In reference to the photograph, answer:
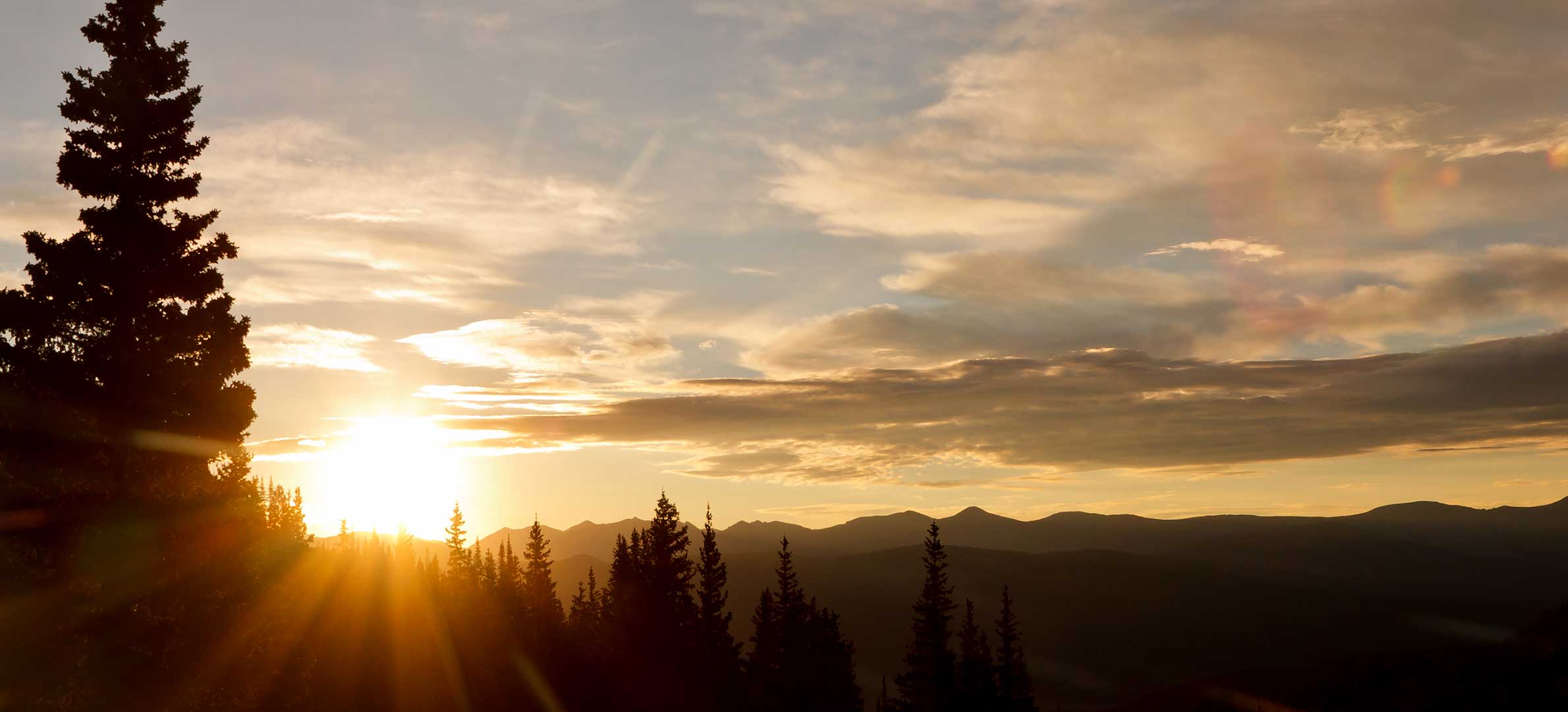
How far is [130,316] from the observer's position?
68.6ft

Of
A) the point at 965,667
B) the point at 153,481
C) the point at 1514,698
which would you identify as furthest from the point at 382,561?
the point at 1514,698

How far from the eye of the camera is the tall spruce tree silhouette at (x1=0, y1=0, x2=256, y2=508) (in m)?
19.8

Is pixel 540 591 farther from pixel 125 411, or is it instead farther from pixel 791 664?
pixel 125 411

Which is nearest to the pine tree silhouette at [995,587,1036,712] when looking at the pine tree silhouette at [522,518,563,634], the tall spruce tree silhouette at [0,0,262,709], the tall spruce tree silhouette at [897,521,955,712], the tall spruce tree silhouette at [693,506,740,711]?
the tall spruce tree silhouette at [897,521,955,712]

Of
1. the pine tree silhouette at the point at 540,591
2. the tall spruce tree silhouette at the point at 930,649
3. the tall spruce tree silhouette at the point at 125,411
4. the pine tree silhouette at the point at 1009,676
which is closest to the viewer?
the tall spruce tree silhouette at the point at 125,411

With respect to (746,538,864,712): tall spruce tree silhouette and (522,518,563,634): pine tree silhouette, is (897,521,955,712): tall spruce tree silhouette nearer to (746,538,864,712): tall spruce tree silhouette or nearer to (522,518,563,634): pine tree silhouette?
(746,538,864,712): tall spruce tree silhouette

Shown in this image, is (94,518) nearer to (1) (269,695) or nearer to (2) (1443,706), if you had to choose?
(1) (269,695)

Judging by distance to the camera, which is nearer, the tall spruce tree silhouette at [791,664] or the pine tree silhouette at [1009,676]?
the tall spruce tree silhouette at [791,664]

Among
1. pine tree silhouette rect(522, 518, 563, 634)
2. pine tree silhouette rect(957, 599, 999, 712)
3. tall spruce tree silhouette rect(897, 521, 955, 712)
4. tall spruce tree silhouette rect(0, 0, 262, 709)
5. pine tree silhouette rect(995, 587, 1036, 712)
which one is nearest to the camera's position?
tall spruce tree silhouette rect(0, 0, 262, 709)

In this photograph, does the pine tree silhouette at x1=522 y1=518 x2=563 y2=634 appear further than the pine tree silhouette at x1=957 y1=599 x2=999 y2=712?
Yes

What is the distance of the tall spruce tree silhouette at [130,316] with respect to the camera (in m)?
19.8

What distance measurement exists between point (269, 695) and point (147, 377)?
356 inches

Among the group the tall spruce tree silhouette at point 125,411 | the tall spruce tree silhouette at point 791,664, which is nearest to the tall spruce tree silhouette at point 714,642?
the tall spruce tree silhouette at point 791,664

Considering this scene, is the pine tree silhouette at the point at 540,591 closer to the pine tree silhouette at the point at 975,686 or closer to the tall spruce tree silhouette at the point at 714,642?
the tall spruce tree silhouette at the point at 714,642
